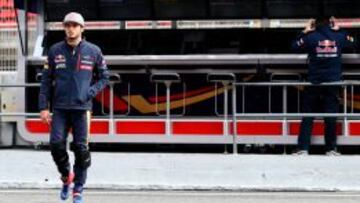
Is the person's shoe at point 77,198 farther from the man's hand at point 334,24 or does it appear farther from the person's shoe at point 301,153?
the man's hand at point 334,24

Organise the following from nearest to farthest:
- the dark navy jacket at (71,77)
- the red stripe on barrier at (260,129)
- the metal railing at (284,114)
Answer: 1. the dark navy jacket at (71,77)
2. the metal railing at (284,114)
3. the red stripe on barrier at (260,129)

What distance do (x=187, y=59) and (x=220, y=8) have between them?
3.23ft

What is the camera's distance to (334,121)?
11625mm

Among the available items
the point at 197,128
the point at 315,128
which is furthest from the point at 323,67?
the point at 197,128

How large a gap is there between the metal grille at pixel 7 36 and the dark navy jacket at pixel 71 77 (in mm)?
4418

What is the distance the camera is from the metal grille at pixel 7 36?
13.0 metres

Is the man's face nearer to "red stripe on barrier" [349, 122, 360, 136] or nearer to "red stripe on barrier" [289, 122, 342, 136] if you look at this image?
"red stripe on barrier" [289, 122, 342, 136]

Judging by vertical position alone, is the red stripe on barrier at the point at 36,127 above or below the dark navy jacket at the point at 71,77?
below

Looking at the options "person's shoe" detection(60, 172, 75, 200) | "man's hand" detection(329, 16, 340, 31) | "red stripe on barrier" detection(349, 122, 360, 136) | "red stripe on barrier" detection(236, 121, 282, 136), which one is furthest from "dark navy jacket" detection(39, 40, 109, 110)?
"red stripe on barrier" detection(349, 122, 360, 136)

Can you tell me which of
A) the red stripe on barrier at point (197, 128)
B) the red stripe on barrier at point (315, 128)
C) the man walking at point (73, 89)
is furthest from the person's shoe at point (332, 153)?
the man walking at point (73, 89)

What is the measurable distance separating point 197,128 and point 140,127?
2.76 ft

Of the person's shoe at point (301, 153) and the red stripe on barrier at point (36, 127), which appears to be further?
the red stripe on barrier at point (36, 127)

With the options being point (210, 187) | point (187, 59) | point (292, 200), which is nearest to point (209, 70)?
point (187, 59)

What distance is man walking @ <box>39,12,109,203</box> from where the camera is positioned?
8.55 meters
